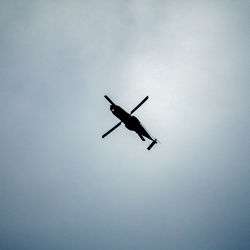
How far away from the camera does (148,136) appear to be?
76.4ft

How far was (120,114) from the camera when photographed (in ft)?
71.1

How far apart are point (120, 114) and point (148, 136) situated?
322 cm

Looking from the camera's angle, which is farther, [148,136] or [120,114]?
[148,136]
